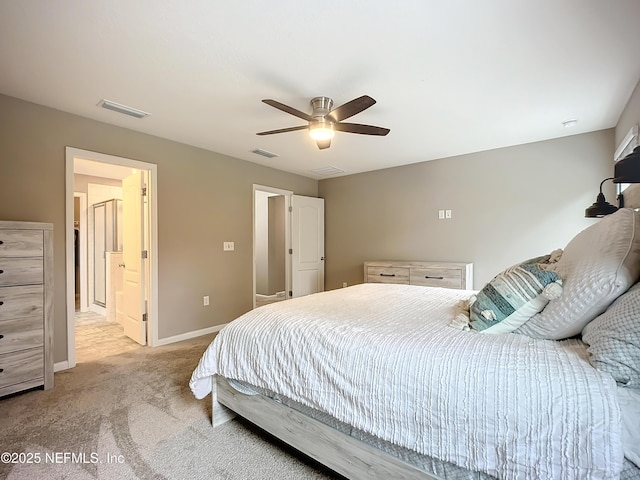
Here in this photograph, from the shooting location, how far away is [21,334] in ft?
7.63

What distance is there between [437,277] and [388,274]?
693 mm

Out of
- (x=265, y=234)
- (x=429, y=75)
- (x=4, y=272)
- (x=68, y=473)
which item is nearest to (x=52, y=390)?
(x=4, y=272)

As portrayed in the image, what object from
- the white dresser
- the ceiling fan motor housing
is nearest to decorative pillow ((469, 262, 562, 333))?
the ceiling fan motor housing

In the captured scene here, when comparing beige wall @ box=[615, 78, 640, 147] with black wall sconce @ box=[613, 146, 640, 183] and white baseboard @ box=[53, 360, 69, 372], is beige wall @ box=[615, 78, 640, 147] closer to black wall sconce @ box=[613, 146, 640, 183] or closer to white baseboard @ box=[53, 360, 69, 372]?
black wall sconce @ box=[613, 146, 640, 183]

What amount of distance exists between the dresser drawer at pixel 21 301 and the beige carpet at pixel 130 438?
2.09ft

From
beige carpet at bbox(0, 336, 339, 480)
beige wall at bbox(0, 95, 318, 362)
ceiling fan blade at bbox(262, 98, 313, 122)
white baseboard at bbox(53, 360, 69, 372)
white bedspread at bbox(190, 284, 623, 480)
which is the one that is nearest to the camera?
white bedspread at bbox(190, 284, 623, 480)

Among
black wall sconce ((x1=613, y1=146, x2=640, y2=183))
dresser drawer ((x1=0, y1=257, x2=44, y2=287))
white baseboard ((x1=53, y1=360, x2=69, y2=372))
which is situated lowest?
white baseboard ((x1=53, y1=360, x2=69, y2=372))

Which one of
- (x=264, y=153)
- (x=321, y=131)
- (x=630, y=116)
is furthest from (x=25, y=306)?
(x=630, y=116)

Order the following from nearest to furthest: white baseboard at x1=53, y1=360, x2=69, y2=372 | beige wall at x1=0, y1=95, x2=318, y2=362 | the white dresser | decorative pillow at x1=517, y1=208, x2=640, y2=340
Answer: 1. decorative pillow at x1=517, y1=208, x2=640, y2=340
2. beige wall at x1=0, y1=95, x2=318, y2=362
3. white baseboard at x1=53, y1=360, x2=69, y2=372
4. the white dresser

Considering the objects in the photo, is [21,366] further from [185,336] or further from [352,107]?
[352,107]

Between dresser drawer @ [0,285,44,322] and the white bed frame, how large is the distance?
64.3 inches

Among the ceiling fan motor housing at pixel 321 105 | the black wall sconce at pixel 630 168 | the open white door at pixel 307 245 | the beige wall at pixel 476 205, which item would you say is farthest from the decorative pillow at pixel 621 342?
the open white door at pixel 307 245

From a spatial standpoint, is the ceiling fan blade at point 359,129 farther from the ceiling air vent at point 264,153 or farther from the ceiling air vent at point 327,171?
the ceiling air vent at point 327,171

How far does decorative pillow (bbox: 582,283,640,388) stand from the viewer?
3.09 feet
